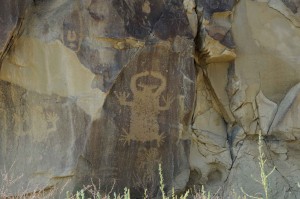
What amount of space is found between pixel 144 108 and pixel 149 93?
101 millimetres

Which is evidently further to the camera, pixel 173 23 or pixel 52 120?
pixel 173 23

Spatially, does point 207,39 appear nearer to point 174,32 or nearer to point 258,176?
point 174,32

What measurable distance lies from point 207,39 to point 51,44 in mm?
1039

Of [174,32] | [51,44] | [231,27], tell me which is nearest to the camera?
[51,44]

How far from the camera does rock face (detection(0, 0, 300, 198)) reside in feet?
11.1

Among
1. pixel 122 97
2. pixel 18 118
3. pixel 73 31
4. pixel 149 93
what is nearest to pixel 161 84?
pixel 149 93

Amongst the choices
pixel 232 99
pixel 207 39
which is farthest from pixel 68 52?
pixel 232 99

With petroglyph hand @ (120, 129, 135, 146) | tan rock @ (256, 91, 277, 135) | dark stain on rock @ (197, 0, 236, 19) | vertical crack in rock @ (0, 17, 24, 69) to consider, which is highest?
dark stain on rock @ (197, 0, 236, 19)

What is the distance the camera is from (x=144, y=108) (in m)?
3.54

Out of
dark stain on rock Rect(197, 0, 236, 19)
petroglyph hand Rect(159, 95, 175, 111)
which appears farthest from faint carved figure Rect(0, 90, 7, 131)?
dark stain on rock Rect(197, 0, 236, 19)

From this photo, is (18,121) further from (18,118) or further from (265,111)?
(265,111)

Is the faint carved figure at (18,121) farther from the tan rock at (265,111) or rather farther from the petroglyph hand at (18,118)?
the tan rock at (265,111)

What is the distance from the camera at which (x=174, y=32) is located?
359cm

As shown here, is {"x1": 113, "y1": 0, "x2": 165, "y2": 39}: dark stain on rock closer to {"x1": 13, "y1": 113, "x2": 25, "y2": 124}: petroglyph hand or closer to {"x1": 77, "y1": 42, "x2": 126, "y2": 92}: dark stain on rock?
{"x1": 77, "y1": 42, "x2": 126, "y2": 92}: dark stain on rock
